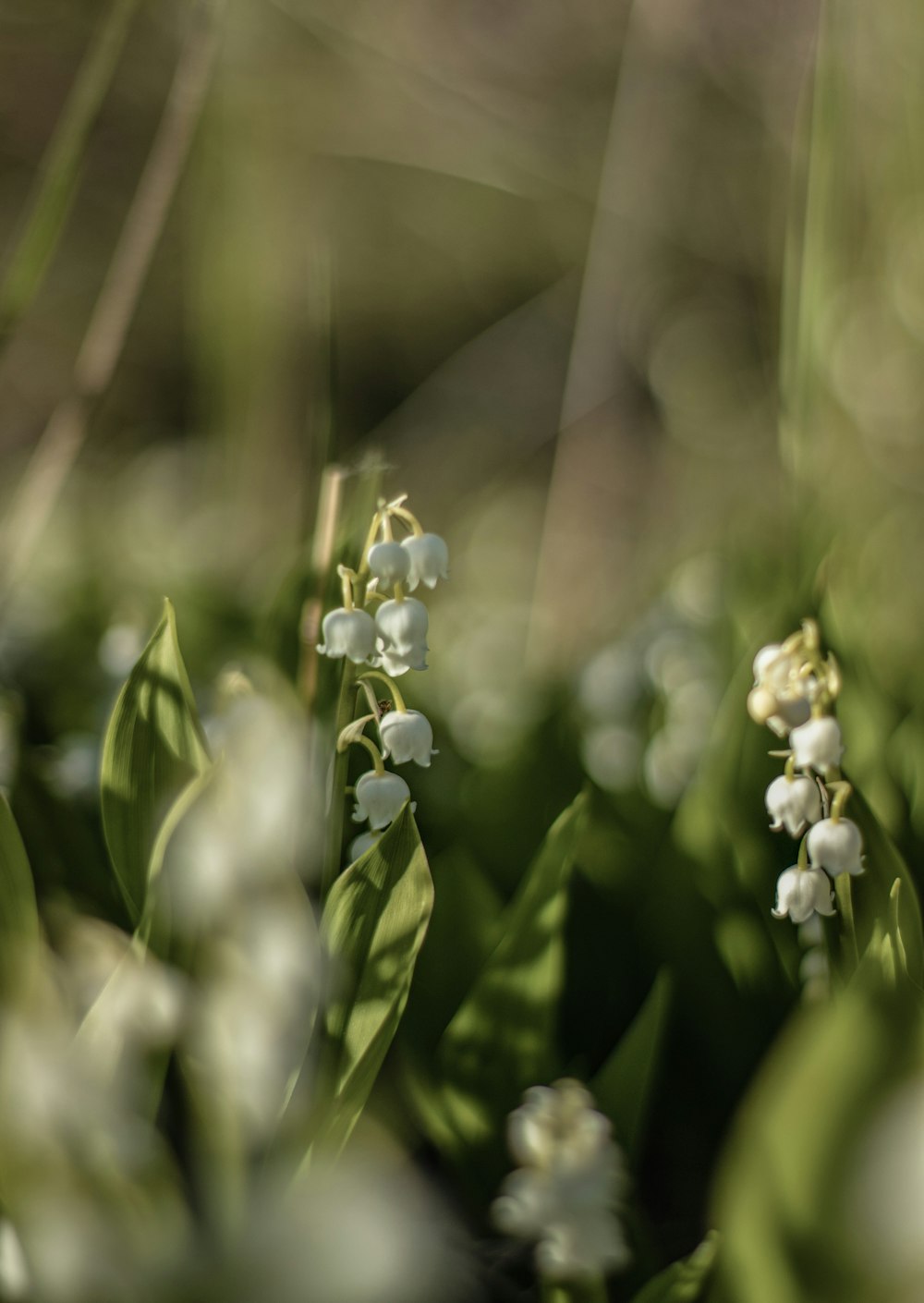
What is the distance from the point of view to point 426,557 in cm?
55

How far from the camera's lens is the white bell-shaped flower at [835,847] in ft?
1.64

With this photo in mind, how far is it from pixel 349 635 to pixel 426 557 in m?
0.07

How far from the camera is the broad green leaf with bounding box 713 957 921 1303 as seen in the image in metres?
0.33

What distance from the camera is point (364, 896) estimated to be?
493 mm

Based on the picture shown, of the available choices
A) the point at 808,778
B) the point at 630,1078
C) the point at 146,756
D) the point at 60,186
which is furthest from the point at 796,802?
the point at 60,186

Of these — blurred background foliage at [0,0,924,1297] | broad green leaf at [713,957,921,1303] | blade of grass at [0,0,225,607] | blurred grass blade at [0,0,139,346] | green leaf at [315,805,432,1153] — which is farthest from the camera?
blade of grass at [0,0,225,607]

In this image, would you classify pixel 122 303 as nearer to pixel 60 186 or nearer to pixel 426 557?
pixel 60 186

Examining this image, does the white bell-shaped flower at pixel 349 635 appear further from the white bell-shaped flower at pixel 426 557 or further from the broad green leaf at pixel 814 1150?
the broad green leaf at pixel 814 1150

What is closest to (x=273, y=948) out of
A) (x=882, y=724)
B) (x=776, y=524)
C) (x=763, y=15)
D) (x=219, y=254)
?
(x=882, y=724)

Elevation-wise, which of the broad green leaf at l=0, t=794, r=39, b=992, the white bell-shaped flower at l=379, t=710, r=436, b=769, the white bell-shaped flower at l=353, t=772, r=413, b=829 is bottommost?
the broad green leaf at l=0, t=794, r=39, b=992

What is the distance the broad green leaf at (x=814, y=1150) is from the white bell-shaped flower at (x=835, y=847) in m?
0.14

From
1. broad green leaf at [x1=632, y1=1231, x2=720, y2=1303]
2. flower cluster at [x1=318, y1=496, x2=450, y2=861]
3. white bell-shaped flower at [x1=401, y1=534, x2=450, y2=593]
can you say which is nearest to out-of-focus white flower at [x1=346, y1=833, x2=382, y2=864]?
flower cluster at [x1=318, y1=496, x2=450, y2=861]

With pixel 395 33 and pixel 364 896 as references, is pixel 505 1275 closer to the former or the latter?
pixel 364 896

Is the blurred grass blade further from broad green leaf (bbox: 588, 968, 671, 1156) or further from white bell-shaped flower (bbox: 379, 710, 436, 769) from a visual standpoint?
broad green leaf (bbox: 588, 968, 671, 1156)
